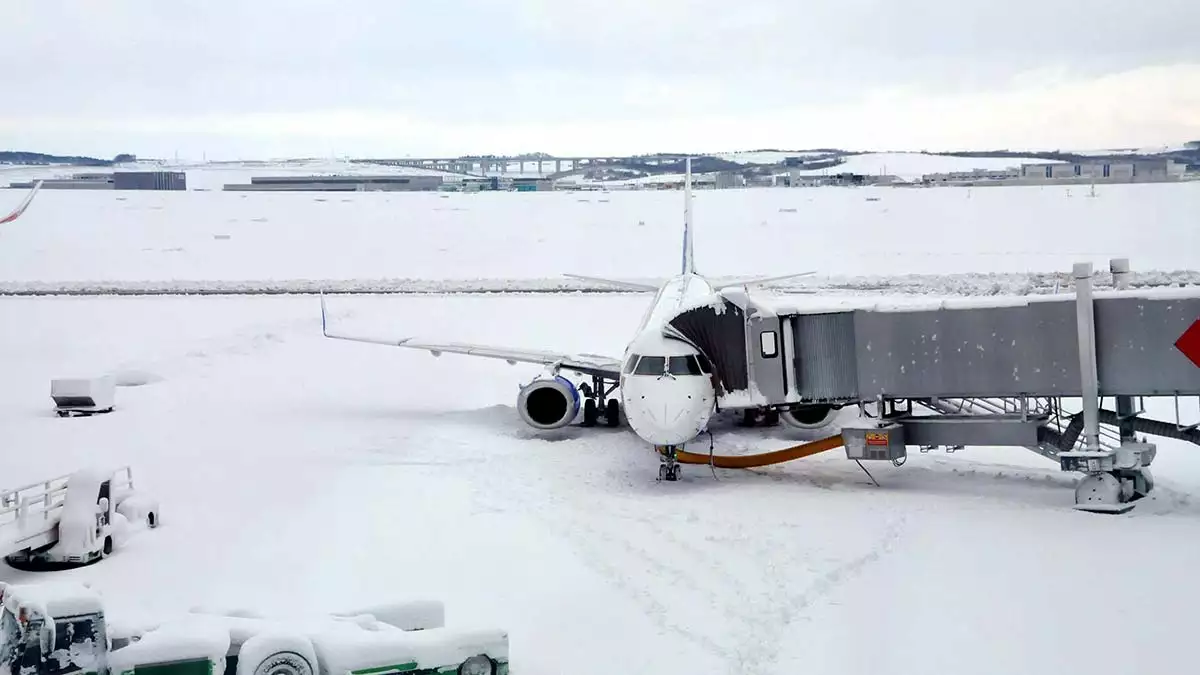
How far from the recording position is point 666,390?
19438 mm

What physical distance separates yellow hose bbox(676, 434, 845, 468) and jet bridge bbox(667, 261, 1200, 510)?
2.45 feet

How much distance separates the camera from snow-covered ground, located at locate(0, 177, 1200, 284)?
6119 centimetres

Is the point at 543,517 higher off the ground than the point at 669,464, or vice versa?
the point at 669,464

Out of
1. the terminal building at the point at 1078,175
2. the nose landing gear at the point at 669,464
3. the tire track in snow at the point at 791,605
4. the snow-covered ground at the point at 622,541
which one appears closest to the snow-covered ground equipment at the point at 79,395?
the snow-covered ground at the point at 622,541

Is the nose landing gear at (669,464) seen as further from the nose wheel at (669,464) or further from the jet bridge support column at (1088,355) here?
the jet bridge support column at (1088,355)

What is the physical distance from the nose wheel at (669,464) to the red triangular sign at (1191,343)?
27.4 ft

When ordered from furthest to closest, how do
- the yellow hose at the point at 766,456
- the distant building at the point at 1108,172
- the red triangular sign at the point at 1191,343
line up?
the distant building at the point at 1108,172 → the yellow hose at the point at 766,456 → the red triangular sign at the point at 1191,343

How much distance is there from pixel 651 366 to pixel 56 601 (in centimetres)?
1132

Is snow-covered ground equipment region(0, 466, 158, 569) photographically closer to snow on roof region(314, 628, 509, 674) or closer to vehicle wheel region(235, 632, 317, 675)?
vehicle wheel region(235, 632, 317, 675)

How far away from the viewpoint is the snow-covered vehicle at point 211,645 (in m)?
10.2

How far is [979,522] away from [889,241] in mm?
64699

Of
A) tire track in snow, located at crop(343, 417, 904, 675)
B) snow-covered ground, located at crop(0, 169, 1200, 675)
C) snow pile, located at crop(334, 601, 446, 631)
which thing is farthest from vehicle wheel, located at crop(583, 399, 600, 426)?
snow pile, located at crop(334, 601, 446, 631)

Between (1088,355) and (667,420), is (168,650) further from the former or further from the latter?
(1088,355)

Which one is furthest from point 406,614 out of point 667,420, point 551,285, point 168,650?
point 551,285
